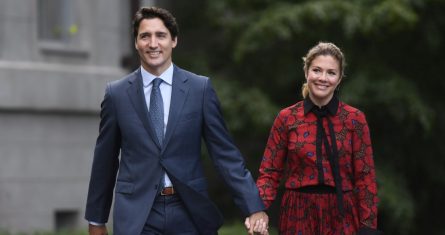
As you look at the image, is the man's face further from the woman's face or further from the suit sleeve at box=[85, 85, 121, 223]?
the woman's face

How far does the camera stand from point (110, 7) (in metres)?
17.4

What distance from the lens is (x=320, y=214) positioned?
8492 mm

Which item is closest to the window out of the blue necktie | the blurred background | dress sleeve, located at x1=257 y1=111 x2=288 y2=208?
the blurred background

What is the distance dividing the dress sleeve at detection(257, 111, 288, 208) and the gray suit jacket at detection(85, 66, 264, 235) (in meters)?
0.29

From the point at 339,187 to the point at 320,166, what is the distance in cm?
18

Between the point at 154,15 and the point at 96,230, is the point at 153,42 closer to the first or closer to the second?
the point at 154,15

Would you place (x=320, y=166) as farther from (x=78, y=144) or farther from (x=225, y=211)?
(x=225, y=211)

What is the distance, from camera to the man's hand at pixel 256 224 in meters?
8.18

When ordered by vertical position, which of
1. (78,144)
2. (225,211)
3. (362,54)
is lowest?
(225,211)

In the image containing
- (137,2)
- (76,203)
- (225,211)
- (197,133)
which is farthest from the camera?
(225,211)

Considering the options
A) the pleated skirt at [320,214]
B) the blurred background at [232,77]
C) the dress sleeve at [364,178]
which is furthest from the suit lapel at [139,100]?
the blurred background at [232,77]

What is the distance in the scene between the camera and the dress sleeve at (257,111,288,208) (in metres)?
A: 8.59

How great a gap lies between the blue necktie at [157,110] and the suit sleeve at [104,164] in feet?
0.83

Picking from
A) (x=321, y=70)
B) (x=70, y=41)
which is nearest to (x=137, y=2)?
(x=70, y=41)
